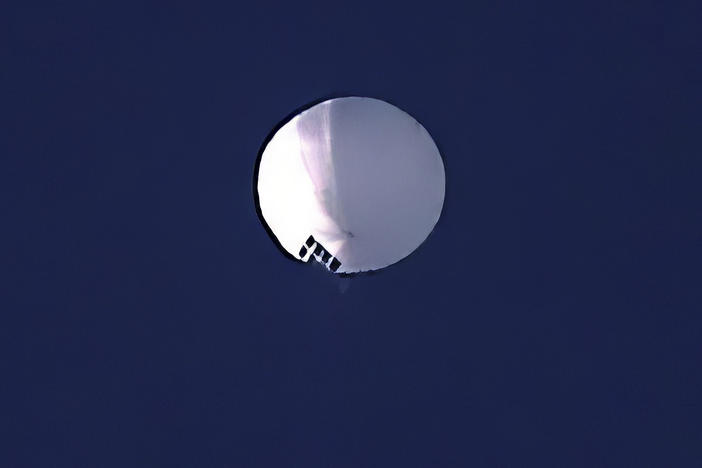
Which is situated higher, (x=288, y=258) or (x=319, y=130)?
(x=319, y=130)

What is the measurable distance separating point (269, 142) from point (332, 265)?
0.50ft

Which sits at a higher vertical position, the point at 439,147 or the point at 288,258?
the point at 439,147

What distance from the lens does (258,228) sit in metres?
1.30

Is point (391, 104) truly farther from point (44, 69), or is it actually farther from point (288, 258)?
point (44, 69)

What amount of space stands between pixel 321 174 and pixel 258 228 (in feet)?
0.30

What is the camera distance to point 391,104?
1.33 metres

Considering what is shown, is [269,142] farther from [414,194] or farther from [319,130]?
[414,194]

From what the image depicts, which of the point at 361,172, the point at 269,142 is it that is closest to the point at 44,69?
the point at 269,142

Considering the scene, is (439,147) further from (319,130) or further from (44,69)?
(44,69)

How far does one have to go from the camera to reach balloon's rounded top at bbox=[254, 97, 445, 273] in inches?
52.0

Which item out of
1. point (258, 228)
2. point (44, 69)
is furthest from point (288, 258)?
point (44, 69)

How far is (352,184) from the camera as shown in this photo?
133cm

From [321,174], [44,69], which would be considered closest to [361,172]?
[321,174]

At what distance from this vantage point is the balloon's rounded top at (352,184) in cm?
132
